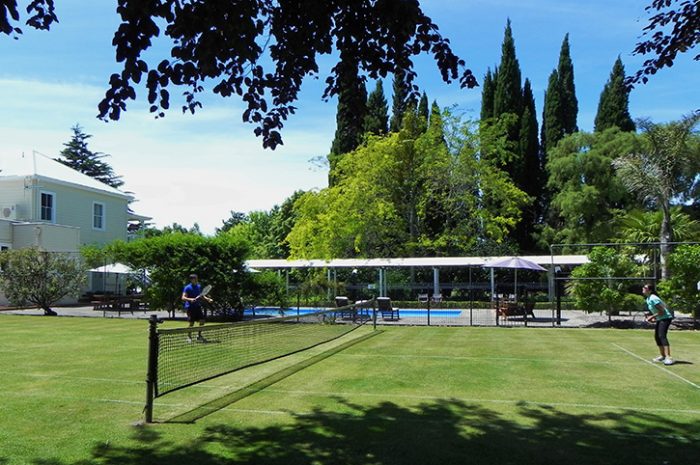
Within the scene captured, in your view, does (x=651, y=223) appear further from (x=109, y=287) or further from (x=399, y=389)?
(x=109, y=287)

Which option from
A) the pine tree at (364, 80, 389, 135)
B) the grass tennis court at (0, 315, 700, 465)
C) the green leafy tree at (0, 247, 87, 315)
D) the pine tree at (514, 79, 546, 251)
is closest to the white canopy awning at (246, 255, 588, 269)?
the green leafy tree at (0, 247, 87, 315)

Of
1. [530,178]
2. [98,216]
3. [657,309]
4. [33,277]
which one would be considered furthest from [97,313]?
[530,178]

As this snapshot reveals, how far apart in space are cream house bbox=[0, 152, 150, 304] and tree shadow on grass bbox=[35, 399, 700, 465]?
2859cm

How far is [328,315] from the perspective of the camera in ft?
74.7

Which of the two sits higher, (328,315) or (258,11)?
(258,11)

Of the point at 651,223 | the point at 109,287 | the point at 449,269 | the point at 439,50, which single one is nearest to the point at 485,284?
the point at 449,269

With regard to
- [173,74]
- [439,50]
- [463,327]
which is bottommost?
[463,327]

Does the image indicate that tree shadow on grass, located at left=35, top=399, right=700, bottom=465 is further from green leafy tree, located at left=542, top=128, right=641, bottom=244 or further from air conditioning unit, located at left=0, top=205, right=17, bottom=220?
green leafy tree, located at left=542, top=128, right=641, bottom=244

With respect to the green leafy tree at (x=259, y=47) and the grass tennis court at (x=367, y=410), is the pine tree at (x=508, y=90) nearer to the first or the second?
the grass tennis court at (x=367, y=410)

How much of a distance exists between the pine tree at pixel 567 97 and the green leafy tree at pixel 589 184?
6.06 meters

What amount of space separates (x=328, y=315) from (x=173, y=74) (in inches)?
689

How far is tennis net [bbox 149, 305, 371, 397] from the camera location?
866 cm

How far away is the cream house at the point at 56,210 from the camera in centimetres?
3306

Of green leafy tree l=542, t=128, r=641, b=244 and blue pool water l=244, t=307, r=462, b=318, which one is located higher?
green leafy tree l=542, t=128, r=641, b=244
